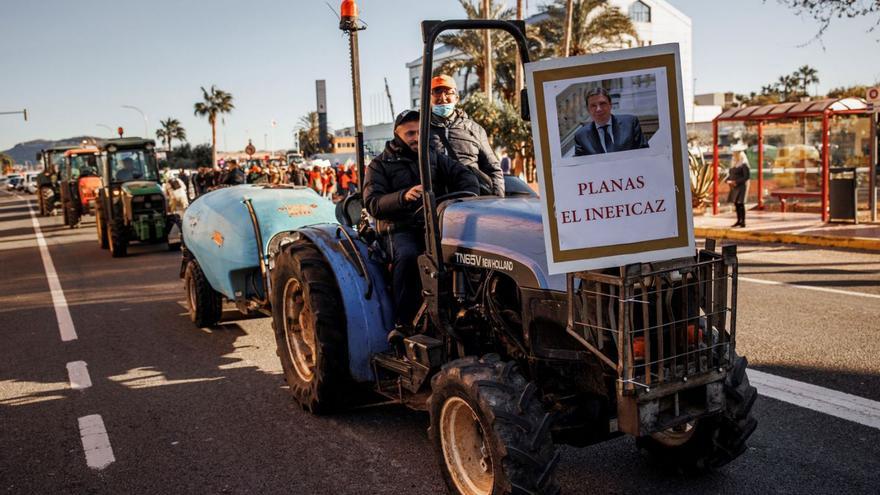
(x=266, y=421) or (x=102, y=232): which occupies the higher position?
(x=102, y=232)

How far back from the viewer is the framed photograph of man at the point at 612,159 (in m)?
3.16

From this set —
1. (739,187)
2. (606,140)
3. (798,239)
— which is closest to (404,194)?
(606,140)

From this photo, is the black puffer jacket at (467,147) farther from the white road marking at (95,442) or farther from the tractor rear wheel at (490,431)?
the white road marking at (95,442)

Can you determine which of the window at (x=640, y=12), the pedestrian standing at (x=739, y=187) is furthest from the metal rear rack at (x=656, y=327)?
the window at (x=640, y=12)

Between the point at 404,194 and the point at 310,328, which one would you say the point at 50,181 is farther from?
the point at 404,194

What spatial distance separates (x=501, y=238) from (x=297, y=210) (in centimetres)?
459

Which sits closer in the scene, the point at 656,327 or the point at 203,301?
the point at 656,327

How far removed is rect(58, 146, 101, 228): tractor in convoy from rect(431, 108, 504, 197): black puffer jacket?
71.1ft

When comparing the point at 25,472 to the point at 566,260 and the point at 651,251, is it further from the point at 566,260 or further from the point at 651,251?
the point at 651,251

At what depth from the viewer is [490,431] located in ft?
11.0

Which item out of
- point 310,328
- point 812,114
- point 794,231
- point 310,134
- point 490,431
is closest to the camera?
point 490,431

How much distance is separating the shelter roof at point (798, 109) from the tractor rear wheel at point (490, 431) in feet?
51.5

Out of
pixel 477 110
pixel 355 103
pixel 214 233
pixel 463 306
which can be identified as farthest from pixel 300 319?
pixel 477 110

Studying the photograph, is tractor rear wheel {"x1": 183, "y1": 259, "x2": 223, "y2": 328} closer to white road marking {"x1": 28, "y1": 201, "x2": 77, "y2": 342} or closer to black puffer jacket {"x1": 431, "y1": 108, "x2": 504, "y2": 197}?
white road marking {"x1": 28, "y1": 201, "x2": 77, "y2": 342}
